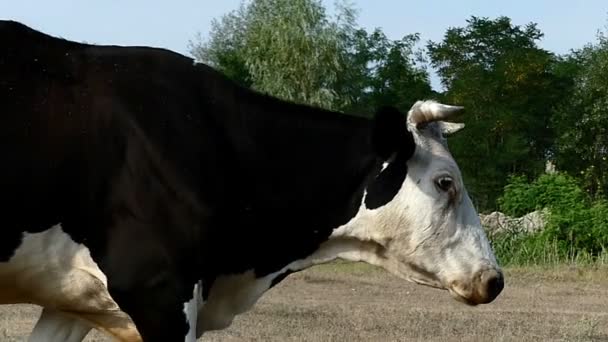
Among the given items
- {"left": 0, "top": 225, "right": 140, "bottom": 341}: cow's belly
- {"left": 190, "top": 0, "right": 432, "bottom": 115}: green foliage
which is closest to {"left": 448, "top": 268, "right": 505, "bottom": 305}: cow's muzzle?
{"left": 0, "top": 225, "right": 140, "bottom": 341}: cow's belly

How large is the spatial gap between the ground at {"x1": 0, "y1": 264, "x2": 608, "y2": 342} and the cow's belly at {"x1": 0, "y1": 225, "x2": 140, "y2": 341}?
13.3 ft

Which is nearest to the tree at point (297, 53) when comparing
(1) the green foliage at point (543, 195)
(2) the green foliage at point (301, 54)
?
(2) the green foliage at point (301, 54)

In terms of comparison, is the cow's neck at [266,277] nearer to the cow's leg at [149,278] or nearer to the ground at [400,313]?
the cow's leg at [149,278]

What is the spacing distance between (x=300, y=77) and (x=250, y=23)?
6.23m

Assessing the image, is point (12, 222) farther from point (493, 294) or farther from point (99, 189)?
point (493, 294)

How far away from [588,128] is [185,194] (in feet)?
126

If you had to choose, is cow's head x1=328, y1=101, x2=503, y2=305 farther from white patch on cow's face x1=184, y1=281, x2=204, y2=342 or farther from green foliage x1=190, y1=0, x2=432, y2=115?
green foliage x1=190, y1=0, x2=432, y2=115

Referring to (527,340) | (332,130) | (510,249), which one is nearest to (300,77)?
(510,249)

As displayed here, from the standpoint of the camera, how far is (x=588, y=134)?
138 feet

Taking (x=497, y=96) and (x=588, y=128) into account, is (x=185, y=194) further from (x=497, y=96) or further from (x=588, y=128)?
(x=497, y=96)

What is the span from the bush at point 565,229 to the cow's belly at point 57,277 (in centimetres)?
1735

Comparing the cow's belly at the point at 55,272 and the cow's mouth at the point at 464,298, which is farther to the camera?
the cow's mouth at the point at 464,298

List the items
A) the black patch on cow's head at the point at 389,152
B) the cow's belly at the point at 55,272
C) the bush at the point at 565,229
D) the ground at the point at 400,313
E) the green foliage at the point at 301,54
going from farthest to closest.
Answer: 1. the green foliage at the point at 301,54
2. the bush at the point at 565,229
3. the ground at the point at 400,313
4. the black patch on cow's head at the point at 389,152
5. the cow's belly at the point at 55,272

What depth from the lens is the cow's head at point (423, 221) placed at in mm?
5562
